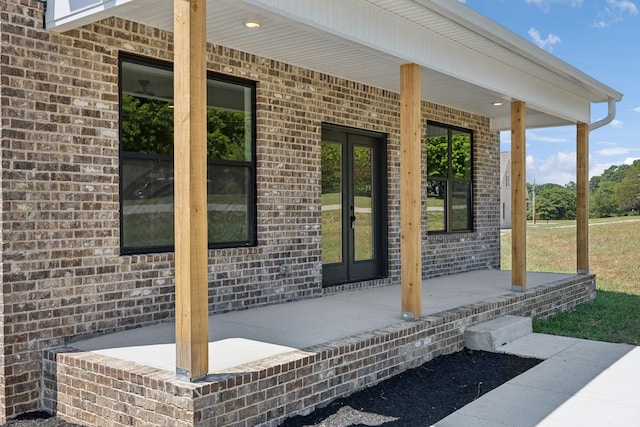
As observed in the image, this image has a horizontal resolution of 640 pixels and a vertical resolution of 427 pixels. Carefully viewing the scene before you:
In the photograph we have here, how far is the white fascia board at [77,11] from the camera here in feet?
13.5

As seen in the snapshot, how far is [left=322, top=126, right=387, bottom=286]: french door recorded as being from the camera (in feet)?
24.6

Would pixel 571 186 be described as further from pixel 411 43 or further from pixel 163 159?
pixel 163 159

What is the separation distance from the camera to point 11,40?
4.34 metres

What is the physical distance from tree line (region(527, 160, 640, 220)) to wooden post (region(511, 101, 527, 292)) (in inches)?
1420

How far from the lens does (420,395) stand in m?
4.70

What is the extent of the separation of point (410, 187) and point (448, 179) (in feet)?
15.0

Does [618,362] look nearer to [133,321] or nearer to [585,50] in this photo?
[133,321]

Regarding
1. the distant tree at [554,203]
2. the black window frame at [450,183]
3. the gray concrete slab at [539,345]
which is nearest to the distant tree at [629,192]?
the distant tree at [554,203]

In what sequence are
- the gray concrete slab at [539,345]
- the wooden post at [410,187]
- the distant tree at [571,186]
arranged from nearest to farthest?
1. the wooden post at [410,187]
2. the gray concrete slab at [539,345]
3. the distant tree at [571,186]

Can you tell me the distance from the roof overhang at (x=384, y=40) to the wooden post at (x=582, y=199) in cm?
118

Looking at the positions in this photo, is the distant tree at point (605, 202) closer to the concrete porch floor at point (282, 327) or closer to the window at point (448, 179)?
the window at point (448, 179)

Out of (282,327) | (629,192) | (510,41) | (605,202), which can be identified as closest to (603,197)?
(605,202)

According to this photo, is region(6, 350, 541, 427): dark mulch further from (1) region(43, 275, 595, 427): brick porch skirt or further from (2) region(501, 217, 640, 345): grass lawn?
(2) region(501, 217, 640, 345): grass lawn

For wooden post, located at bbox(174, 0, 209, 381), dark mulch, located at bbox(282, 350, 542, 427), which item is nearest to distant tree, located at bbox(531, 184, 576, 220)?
dark mulch, located at bbox(282, 350, 542, 427)
